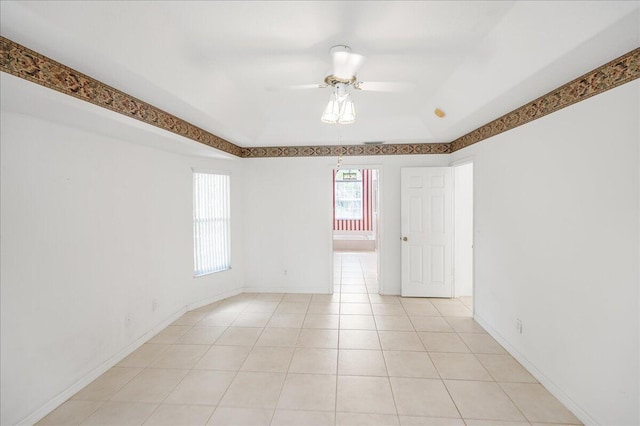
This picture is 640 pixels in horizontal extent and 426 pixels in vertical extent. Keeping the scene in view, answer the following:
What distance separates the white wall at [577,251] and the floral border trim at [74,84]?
3419mm

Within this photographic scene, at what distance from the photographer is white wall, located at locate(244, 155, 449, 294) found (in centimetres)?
488

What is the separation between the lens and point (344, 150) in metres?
4.84

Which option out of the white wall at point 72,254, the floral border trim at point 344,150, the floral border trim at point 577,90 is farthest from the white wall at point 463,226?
the white wall at point 72,254

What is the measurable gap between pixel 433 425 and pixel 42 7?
3.29 meters

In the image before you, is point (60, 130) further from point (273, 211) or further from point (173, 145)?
point (273, 211)

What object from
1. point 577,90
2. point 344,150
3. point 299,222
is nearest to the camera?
point 577,90

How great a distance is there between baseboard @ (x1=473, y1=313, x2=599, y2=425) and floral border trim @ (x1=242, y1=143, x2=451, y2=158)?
2733 mm

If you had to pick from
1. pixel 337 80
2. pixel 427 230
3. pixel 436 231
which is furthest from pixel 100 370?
pixel 436 231

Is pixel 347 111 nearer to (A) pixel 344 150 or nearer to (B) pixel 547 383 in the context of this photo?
(A) pixel 344 150

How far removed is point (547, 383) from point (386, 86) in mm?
Result: 3083

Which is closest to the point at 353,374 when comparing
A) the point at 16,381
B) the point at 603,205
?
the point at 603,205

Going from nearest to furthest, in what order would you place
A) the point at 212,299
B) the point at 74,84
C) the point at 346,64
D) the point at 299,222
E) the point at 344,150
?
1. the point at 74,84
2. the point at 346,64
3. the point at 212,299
4. the point at 344,150
5. the point at 299,222

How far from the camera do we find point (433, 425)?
6.79ft

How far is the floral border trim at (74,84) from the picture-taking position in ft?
5.04
